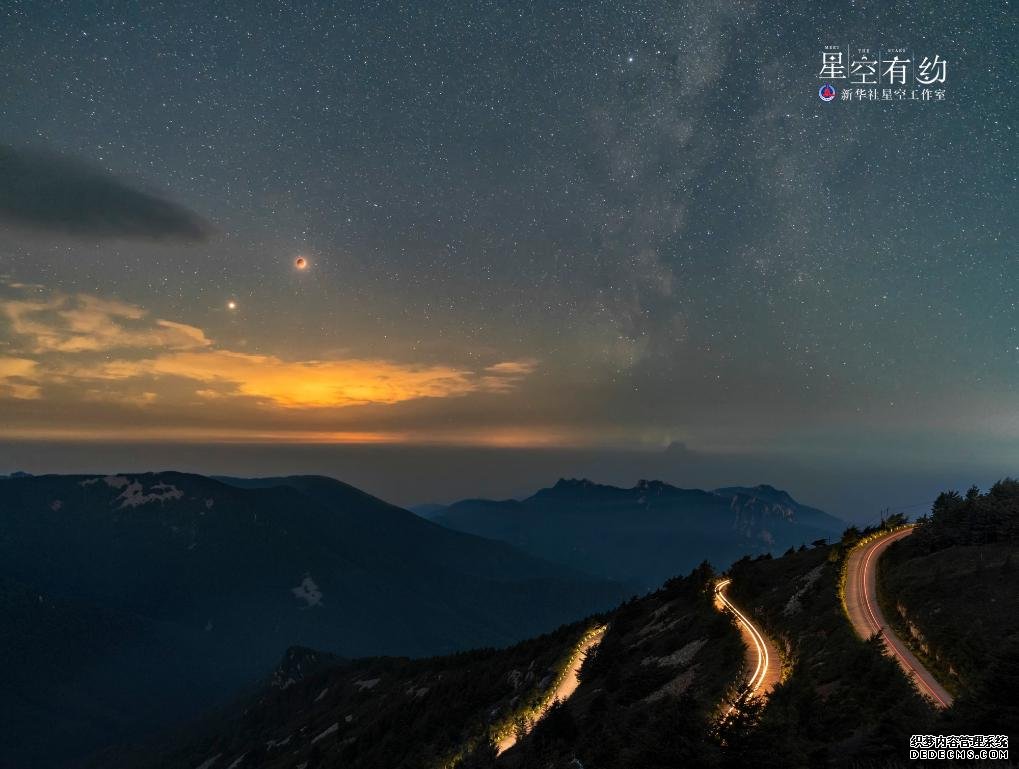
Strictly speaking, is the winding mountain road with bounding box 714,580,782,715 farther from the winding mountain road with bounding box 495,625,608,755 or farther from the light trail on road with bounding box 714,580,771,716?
the winding mountain road with bounding box 495,625,608,755

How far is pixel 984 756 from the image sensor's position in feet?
46.6

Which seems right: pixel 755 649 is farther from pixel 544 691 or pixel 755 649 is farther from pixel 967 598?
pixel 544 691

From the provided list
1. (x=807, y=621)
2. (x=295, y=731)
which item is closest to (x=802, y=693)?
(x=807, y=621)

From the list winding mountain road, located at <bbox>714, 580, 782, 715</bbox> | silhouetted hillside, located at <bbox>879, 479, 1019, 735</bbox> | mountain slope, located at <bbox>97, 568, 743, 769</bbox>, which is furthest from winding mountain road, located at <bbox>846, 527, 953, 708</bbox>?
mountain slope, located at <bbox>97, 568, 743, 769</bbox>

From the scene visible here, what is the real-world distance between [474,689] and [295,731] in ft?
249

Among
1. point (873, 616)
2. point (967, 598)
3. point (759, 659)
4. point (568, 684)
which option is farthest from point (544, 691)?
point (967, 598)

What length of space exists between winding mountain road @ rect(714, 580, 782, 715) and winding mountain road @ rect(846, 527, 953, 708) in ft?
16.5

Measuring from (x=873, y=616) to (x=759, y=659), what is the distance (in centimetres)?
774

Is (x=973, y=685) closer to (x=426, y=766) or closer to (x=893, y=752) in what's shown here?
(x=893, y=752)

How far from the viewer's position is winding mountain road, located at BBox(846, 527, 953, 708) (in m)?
23.7

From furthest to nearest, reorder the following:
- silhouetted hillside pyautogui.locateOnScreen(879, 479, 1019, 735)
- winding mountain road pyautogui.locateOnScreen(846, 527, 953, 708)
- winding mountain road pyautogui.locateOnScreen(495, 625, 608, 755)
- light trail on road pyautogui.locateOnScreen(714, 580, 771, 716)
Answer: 1. winding mountain road pyautogui.locateOnScreen(495, 625, 608, 755)
2. light trail on road pyautogui.locateOnScreen(714, 580, 771, 716)
3. winding mountain road pyautogui.locateOnScreen(846, 527, 953, 708)
4. silhouetted hillside pyautogui.locateOnScreen(879, 479, 1019, 735)

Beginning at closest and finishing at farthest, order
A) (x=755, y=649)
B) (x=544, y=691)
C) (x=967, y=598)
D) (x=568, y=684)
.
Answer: (x=967, y=598) → (x=755, y=649) → (x=568, y=684) → (x=544, y=691)

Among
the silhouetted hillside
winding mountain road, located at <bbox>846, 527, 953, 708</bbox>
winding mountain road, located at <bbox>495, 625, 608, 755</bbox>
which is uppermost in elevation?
the silhouetted hillside

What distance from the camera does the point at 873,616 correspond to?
3338cm
